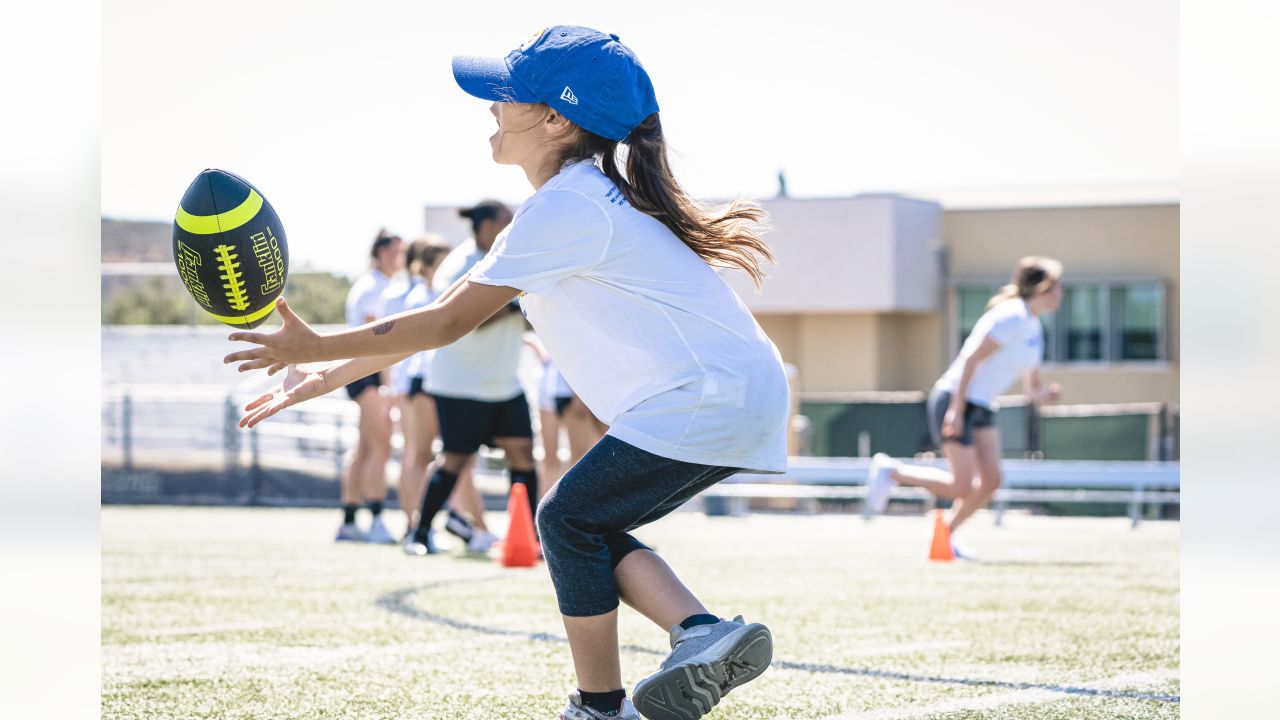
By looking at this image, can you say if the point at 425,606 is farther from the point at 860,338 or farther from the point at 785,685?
the point at 860,338

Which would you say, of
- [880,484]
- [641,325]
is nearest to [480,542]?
[880,484]

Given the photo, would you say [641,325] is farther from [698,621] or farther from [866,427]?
[866,427]

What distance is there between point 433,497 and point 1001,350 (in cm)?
391

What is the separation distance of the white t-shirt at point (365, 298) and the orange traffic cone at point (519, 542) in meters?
2.31

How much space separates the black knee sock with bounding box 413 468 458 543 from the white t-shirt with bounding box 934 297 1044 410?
11.1ft

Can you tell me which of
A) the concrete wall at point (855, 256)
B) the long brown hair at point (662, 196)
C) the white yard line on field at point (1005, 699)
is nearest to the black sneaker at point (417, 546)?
the white yard line on field at point (1005, 699)

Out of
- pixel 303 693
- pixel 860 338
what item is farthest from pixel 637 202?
pixel 860 338

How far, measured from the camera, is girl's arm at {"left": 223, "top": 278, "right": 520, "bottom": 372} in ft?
10.4

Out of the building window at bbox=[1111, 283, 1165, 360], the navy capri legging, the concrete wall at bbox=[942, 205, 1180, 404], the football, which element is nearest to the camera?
the navy capri legging

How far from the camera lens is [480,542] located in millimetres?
9906

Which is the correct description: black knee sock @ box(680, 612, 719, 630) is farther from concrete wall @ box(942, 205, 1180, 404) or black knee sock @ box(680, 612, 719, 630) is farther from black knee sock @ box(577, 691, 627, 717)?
concrete wall @ box(942, 205, 1180, 404)

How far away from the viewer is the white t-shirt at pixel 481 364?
916 centimetres

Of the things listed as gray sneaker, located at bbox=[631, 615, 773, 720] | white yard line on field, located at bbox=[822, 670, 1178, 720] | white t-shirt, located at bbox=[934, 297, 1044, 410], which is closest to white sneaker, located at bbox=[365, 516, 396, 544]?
white t-shirt, located at bbox=[934, 297, 1044, 410]
